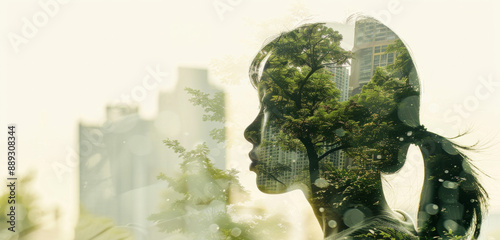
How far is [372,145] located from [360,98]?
29 centimetres

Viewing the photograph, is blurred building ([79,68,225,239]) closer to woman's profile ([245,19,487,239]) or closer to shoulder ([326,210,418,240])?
woman's profile ([245,19,487,239])

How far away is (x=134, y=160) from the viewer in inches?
116

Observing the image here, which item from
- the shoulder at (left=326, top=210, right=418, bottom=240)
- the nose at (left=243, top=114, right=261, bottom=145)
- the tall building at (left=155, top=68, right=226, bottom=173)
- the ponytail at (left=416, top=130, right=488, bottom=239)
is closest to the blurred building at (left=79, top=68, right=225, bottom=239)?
the tall building at (left=155, top=68, right=226, bottom=173)

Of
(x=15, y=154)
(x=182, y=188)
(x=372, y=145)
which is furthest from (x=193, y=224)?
(x=372, y=145)

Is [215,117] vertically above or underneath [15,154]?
above

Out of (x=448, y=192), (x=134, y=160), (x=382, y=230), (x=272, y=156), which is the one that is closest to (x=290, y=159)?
(x=272, y=156)

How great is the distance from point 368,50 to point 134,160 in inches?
88.7

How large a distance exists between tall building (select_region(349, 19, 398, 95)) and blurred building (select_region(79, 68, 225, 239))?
1498mm

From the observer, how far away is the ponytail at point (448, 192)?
178cm

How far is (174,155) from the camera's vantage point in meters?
2.99

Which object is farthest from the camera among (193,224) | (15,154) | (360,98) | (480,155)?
(193,224)

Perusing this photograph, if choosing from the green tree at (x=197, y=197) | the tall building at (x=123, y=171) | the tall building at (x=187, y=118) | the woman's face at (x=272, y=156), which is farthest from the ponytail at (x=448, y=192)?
the tall building at (x=123, y=171)

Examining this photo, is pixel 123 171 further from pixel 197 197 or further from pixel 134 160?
pixel 197 197

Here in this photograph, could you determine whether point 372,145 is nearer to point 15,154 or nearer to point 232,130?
point 232,130
